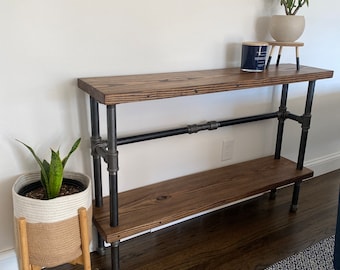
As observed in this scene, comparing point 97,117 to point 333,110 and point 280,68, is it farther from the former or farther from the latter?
point 333,110

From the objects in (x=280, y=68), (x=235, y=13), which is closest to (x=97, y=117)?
(x=235, y=13)

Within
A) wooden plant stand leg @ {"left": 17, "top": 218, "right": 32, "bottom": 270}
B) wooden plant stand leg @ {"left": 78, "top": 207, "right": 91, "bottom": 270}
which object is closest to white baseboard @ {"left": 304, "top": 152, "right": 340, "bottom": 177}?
wooden plant stand leg @ {"left": 78, "top": 207, "right": 91, "bottom": 270}

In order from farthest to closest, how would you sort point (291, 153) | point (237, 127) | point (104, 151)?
1. point (291, 153)
2. point (237, 127)
3. point (104, 151)

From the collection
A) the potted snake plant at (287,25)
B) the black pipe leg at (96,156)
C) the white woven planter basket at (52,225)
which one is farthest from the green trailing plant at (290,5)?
the white woven planter basket at (52,225)

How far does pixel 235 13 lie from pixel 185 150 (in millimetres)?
648

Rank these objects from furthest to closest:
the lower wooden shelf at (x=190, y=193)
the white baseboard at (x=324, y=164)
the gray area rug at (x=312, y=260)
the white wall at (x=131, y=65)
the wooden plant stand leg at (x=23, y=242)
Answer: the white baseboard at (x=324, y=164) → the gray area rug at (x=312, y=260) → the lower wooden shelf at (x=190, y=193) → the white wall at (x=131, y=65) → the wooden plant stand leg at (x=23, y=242)

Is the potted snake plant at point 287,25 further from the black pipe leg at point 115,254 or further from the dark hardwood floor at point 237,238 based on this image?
the black pipe leg at point 115,254

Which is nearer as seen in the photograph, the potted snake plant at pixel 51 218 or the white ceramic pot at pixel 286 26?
the potted snake plant at pixel 51 218

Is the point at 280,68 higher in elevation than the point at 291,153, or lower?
higher

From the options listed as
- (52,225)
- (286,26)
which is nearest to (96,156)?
(52,225)

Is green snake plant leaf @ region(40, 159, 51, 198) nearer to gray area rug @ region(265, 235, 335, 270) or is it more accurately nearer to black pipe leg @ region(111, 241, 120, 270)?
black pipe leg @ region(111, 241, 120, 270)

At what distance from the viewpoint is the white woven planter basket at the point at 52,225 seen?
1082mm

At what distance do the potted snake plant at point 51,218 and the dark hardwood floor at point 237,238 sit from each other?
337 mm

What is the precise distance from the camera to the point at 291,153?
207 cm
